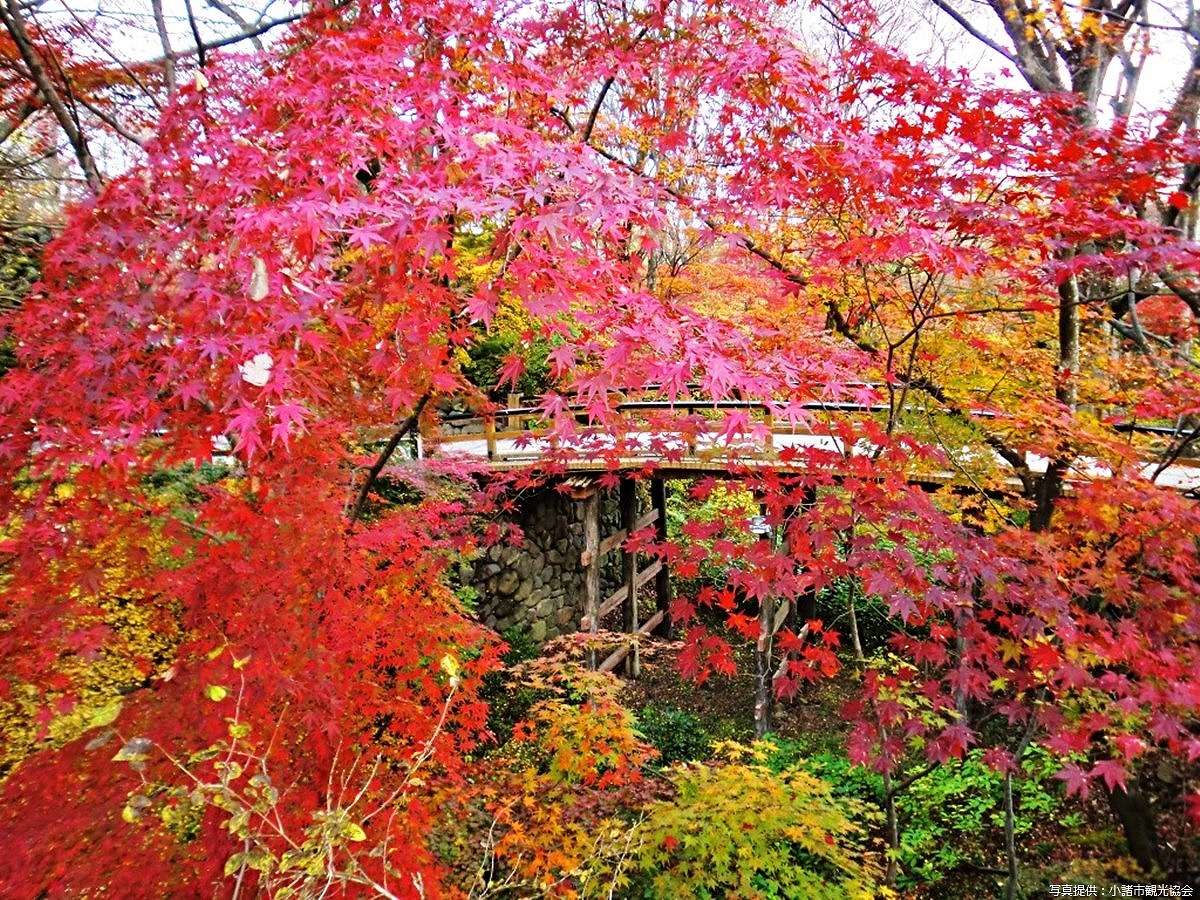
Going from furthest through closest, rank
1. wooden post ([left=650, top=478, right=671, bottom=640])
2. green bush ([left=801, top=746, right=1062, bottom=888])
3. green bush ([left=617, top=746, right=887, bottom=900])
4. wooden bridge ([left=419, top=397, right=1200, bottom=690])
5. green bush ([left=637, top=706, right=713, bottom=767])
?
wooden post ([left=650, top=478, right=671, bottom=640])
green bush ([left=637, top=706, right=713, bottom=767])
green bush ([left=801, top=746, right=1062, bottom=888])
green bush ([left=617, top=746, right=887, bottom=900])
wooden bridge ([left=419, top=397, right=1200, bottom=690])

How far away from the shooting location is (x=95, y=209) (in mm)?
3092

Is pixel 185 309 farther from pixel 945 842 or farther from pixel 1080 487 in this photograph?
pixel 945 842

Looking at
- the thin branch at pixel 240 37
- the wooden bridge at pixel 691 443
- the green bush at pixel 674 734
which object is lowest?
the green bush at pixel 674 734

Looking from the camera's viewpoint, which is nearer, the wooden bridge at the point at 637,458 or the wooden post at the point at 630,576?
the wooden bridge at the point at 637,458

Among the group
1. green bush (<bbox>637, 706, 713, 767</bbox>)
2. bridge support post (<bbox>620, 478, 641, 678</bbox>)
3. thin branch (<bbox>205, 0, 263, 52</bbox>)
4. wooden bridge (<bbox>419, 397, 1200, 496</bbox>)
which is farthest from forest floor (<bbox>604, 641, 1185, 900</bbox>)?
thin branch (<bbox>205, 0, 263, 52</bbox>)

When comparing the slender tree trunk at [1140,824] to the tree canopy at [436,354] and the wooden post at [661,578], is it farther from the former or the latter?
the wooden post at [661,578]

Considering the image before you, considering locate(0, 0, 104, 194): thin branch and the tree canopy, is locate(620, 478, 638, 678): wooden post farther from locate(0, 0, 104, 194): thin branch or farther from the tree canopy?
locate(0, 0, 104, 194): thin branch

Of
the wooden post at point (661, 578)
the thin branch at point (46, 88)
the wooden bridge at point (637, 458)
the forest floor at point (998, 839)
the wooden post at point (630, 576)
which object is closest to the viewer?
the thin branch at point (46, 88)

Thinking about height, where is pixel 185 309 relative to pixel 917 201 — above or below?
below

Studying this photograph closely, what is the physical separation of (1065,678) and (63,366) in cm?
473

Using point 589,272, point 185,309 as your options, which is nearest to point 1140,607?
point 589,272

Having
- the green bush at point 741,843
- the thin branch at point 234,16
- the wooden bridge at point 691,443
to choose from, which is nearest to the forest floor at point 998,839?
the green bush at point 741,843

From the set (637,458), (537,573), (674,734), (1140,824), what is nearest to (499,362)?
(537,573)

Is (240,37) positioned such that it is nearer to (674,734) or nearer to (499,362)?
(499,362)
